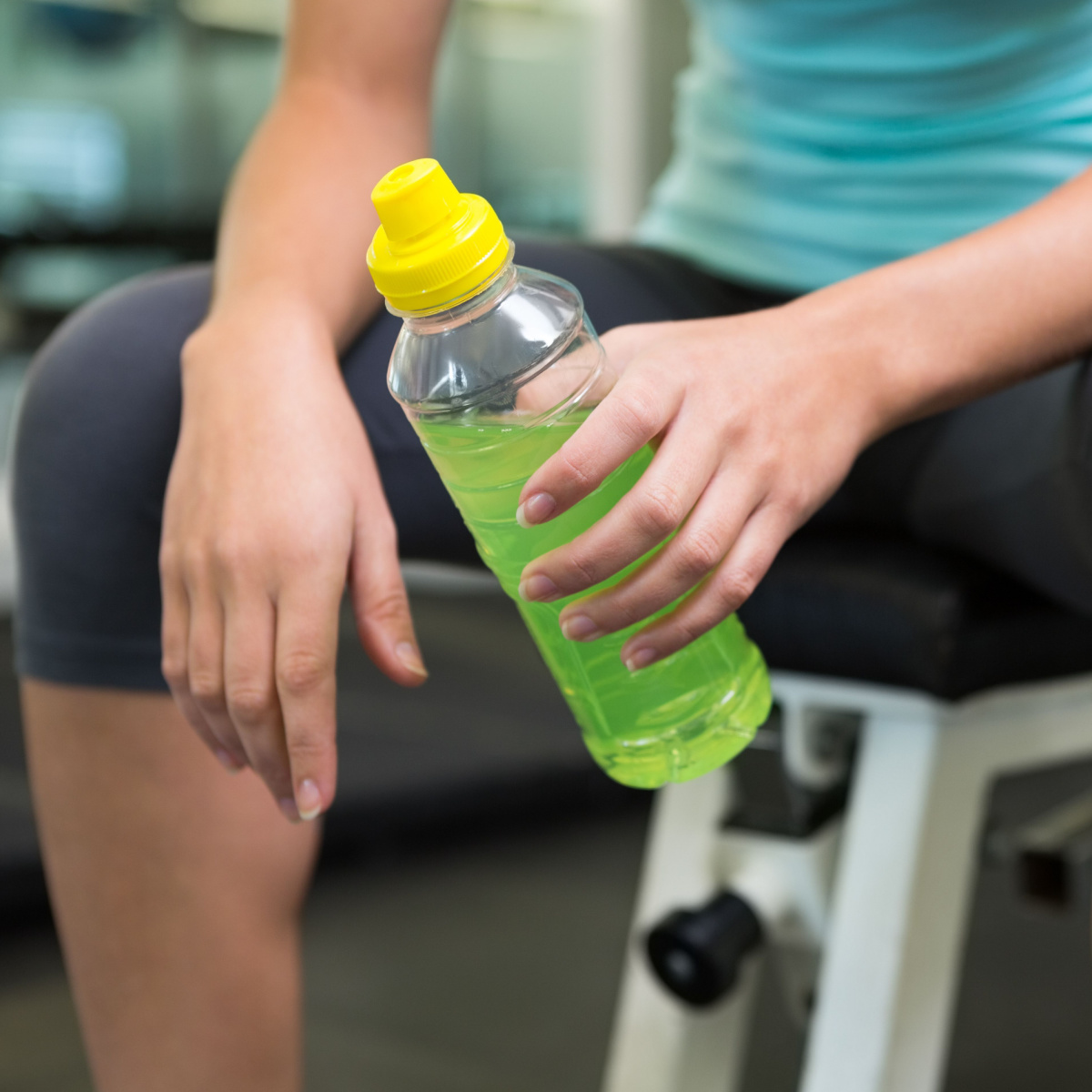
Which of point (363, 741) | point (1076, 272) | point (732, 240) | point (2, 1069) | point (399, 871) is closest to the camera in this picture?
point (1076, 272)

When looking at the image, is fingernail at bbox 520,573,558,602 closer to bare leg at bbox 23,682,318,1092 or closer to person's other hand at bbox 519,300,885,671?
person's other hand at bbox 519,300,885,671

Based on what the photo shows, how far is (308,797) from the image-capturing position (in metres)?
0.53

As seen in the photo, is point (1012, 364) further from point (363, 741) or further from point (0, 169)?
point (0, 169)

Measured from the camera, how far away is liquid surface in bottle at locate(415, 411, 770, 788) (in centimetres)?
49

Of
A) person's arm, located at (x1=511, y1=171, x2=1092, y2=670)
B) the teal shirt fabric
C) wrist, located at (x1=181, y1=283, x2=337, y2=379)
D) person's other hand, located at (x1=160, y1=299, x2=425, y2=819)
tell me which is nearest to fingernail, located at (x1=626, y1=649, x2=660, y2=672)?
person's arm, located at (x1=511, y1=171, x2=1092, y2=670)

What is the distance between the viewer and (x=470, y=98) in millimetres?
4305

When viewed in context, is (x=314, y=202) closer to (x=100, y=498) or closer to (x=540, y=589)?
(x=100, y=498)

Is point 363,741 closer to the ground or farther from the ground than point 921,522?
closer to the ground

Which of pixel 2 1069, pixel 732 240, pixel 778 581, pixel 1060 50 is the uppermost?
pixel 1060 50

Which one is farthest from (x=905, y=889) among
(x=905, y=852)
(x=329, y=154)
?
(x=329, y=154)

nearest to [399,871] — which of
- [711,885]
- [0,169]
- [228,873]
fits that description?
[711,885]

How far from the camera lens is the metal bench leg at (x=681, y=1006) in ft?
2.93

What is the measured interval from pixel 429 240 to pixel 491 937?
140cm

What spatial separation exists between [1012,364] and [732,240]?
31 cm
